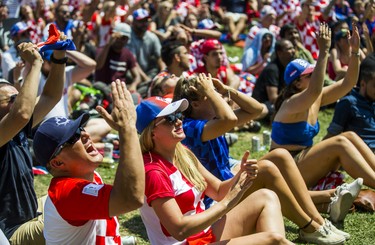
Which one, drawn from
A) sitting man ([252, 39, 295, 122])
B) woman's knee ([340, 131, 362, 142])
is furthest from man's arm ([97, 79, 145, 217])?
sitting man ([252, 39, 295, 122])

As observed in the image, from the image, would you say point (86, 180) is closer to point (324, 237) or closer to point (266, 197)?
point (266, 197)

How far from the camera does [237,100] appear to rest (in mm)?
5324

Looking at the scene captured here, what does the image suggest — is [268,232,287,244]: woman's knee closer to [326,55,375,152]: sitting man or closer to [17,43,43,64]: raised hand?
[17,43,43,64]: raised hand

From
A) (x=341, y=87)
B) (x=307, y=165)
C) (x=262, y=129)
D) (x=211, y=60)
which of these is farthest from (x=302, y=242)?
(x=262, y=129)

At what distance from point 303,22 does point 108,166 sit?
6.12 meters

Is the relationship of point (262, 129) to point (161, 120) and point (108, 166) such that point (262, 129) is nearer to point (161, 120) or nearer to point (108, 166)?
point (108, 166)

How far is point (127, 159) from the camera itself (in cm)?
309

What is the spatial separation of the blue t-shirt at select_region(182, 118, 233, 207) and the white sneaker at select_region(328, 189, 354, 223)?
910 mm

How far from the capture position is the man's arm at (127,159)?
3100 mm

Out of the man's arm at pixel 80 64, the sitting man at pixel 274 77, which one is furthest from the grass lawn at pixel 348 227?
the sitting man at pixel 274 77

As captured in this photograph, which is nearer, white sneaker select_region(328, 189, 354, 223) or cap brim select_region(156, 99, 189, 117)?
cap brim select_region(156, 99, 189, 117)

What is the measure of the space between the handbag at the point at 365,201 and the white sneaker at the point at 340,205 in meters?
0.35

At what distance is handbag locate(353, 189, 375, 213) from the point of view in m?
5.93

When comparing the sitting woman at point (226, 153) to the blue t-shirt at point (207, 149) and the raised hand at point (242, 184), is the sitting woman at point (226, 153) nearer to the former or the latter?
the blue t-shirt at point (207, 149)
